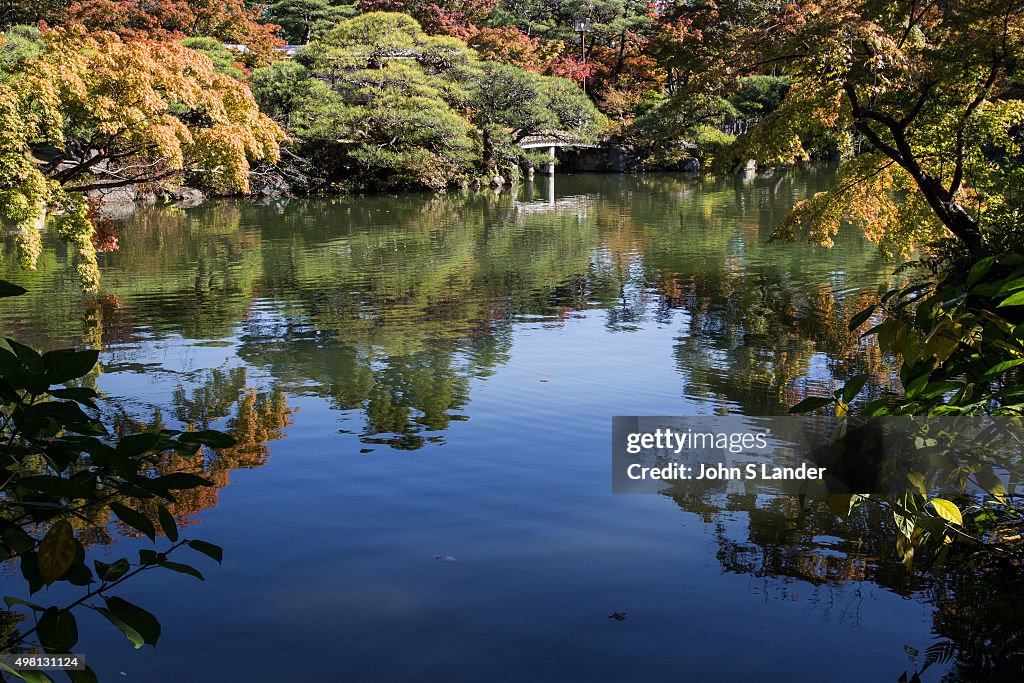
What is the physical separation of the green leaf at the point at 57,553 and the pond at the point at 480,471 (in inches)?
86.4

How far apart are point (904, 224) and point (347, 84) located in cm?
2075

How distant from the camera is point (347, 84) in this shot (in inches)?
1096

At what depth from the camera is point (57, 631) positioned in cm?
131

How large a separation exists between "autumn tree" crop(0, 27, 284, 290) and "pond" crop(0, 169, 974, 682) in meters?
1.26

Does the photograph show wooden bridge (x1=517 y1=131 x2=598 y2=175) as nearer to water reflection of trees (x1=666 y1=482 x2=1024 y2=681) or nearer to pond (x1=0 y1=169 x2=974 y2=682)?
pond (x1=0 y1=169 x2=974 y2=682)

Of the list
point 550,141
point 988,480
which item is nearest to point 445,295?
point 988,480

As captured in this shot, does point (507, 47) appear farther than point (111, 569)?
Yes

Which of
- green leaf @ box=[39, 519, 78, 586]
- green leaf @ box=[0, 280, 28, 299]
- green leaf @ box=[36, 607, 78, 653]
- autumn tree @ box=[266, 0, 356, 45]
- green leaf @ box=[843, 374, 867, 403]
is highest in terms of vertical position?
autumn tree @ box=[266, 0, 356, 45]

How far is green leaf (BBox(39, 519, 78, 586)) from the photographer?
1367 millimetres

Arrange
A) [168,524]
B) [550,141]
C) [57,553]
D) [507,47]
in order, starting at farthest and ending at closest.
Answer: [507,47]
[550,141]
[168,524]
[57,553]

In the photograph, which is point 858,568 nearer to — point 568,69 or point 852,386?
point 852,386

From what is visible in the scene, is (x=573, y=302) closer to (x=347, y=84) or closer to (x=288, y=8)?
(x=347, y=84)

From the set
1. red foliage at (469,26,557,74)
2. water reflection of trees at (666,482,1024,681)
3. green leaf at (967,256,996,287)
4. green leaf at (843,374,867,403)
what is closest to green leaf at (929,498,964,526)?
green leaf at (843,374,867,403)

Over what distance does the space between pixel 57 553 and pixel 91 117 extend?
10.4 metres
